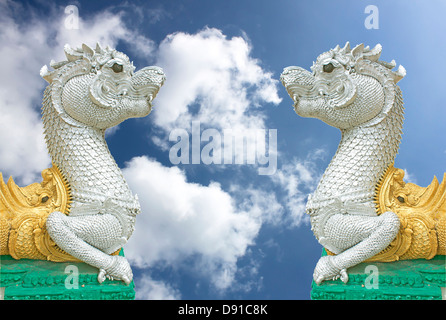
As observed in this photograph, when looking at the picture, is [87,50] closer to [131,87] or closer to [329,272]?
[131,87]

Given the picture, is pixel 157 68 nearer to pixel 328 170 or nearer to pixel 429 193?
pixel 328 170

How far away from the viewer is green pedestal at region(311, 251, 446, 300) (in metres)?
3.68

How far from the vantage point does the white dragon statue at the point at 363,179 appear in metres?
3.75

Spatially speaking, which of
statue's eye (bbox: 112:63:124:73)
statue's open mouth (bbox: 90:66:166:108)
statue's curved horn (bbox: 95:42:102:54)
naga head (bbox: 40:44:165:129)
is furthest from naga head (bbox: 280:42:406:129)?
→ statue's curved horn (bbox: 95:42:102:54)

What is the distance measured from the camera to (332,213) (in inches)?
151

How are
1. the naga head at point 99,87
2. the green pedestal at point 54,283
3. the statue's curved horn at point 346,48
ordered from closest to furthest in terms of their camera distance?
the green pedestal at point 54,283, the naga head at point 99,87, the statue's curved horn at point 346,48

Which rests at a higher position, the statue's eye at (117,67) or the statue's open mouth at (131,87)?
the statue's eye at (117,67)

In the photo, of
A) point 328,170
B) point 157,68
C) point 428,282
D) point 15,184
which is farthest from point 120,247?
point 428,282

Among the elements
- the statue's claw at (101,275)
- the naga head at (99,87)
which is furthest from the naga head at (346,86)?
the statue's claw at (101,275)

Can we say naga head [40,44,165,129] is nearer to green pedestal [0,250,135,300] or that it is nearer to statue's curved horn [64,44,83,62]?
statue's curved horn [64,44,83,62]

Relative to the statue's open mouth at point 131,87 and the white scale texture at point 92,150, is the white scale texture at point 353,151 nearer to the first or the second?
the statue's open mouth at point 131,87

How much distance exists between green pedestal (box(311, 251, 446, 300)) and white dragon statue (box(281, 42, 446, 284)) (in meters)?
0.07

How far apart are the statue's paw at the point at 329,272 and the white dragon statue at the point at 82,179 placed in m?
1.47

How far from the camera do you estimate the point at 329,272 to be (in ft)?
12.3
